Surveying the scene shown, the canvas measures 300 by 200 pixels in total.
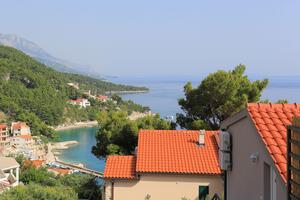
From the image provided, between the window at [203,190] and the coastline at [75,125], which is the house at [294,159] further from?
the coastline at [75,125]

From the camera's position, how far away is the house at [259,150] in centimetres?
354

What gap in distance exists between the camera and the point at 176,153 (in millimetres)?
12008

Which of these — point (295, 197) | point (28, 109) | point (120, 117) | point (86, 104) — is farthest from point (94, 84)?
point (295, 197)

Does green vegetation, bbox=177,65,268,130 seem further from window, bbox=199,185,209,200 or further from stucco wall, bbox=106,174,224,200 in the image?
stucco wall, bbox=106,174,224,200

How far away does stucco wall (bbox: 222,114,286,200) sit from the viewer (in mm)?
3893

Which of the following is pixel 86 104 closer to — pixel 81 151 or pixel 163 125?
pixel 81 151

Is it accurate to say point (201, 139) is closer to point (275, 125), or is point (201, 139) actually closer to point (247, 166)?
point (247, 166)

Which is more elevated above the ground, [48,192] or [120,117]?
[120,117]

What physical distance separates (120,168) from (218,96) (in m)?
5.10

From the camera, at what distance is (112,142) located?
1611 centimetres

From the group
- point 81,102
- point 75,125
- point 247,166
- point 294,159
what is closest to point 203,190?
point 247,166

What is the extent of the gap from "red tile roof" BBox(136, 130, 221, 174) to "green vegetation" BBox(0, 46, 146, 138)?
65.8 m

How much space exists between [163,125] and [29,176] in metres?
17.1

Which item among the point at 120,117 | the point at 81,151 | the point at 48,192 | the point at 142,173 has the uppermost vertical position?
the point at 120,117
